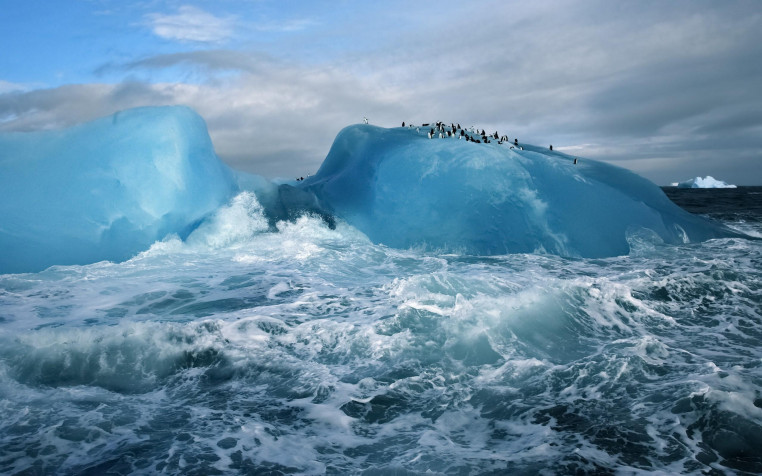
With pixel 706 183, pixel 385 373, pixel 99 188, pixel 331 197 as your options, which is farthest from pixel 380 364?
pixel 706 183

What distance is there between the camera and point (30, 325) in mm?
6676

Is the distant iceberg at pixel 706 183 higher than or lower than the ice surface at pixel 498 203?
higher

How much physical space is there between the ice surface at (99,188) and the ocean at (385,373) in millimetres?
1431

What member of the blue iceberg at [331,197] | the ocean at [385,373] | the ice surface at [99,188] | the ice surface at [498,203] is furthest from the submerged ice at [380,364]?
the ice surface at [498,203]

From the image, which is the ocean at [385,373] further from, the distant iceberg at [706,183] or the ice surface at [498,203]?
the distant iceberg at [706,183]

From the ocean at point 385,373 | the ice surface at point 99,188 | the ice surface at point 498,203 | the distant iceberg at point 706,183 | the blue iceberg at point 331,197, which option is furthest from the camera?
the distant iceberg at point 706,183

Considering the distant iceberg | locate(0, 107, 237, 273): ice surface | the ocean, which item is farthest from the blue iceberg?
the distant iceberg

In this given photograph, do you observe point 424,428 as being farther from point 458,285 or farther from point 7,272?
point 7,272

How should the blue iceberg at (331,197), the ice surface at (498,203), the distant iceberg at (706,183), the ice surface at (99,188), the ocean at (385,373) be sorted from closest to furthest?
1. the ocean at (385,373)
2. the ice surface at (99,188)
3. the blue iceberg at (331,197)
4. the ice surface at (498,203)
5. the distant iceberg at (706,183)

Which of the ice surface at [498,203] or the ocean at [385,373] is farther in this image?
the ice surface at [498,203]

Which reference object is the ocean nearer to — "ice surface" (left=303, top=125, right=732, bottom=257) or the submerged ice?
the submerged ice

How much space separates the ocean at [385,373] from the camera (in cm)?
380

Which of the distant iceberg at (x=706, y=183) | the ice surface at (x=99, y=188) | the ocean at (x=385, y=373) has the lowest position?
the ocean at (x=385, y=373)

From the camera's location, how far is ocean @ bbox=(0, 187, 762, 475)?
3.80 metres
